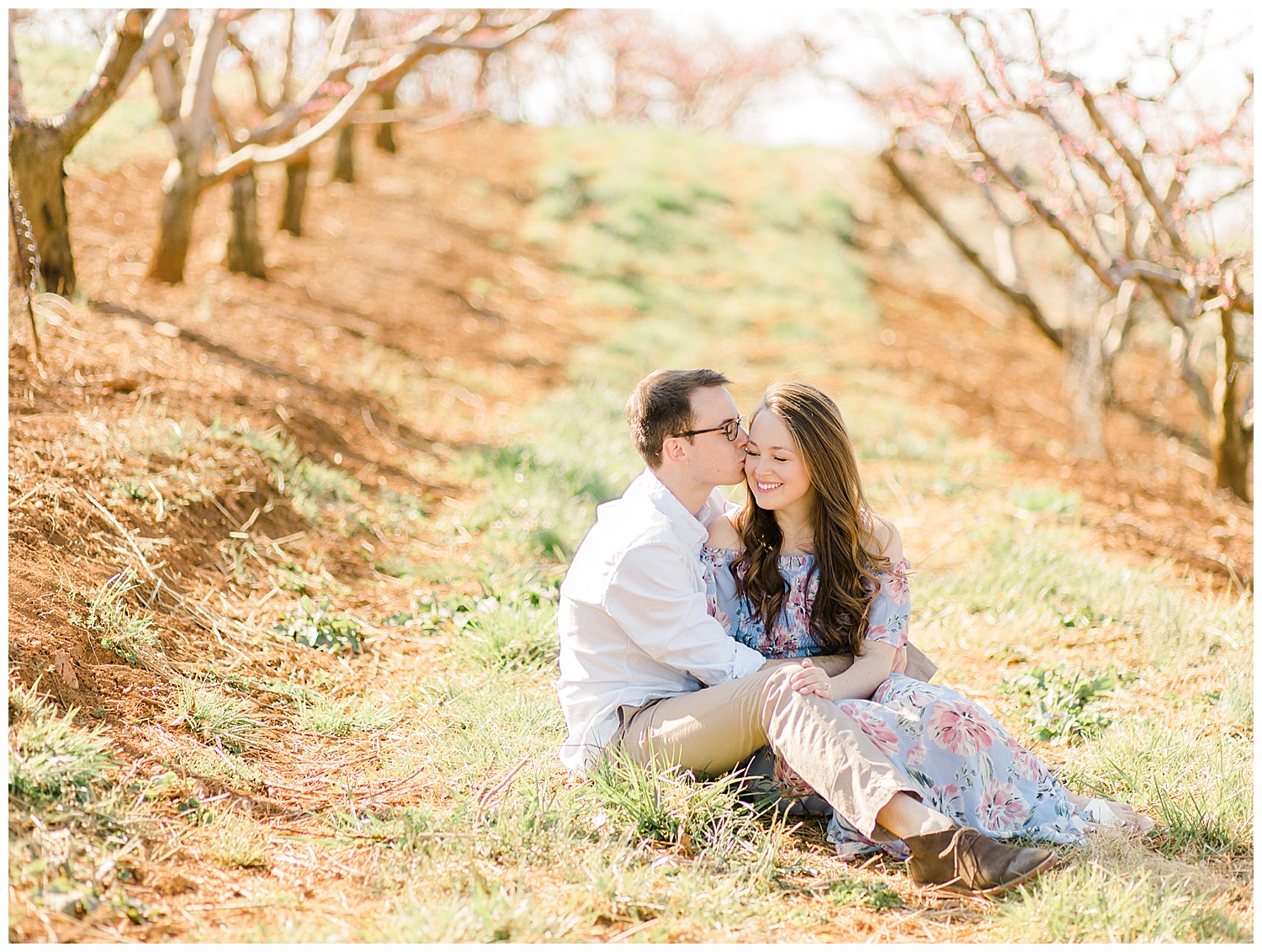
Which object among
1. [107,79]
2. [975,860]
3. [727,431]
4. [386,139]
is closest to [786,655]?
[727,431]

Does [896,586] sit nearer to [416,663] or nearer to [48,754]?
[416,663]

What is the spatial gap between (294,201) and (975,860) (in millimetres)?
8632

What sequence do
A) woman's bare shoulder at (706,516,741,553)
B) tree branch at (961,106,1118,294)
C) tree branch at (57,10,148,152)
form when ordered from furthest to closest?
tree branch at (961,106,1118,294)
tree branch at (57,10,148,152)
woman's bare shoulder at (706,516,741,553)

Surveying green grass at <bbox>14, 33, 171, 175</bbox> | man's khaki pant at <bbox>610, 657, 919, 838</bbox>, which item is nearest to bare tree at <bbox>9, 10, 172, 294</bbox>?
green grass at <bbox>14, 33, 171, 175</bbox>

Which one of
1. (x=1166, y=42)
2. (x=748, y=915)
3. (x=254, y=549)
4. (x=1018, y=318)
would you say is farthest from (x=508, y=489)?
(x=1018, y=318)

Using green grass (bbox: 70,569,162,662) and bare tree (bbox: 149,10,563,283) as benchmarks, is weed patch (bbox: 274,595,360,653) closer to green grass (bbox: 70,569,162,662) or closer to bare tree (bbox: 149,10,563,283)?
green grass (bbox: 70,569,162,662)

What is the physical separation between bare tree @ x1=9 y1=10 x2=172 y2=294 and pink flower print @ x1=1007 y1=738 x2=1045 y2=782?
16.7 ft

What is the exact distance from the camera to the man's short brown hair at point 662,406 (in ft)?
9.95

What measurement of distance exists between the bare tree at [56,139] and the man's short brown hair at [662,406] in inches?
155

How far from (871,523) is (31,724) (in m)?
2.26

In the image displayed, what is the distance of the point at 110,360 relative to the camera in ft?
16.7

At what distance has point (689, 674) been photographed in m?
3.03

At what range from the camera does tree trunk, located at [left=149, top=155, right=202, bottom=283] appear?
22.4ft

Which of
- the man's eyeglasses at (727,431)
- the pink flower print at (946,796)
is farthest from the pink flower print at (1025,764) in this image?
the man's eyeglasses at (727,431)
